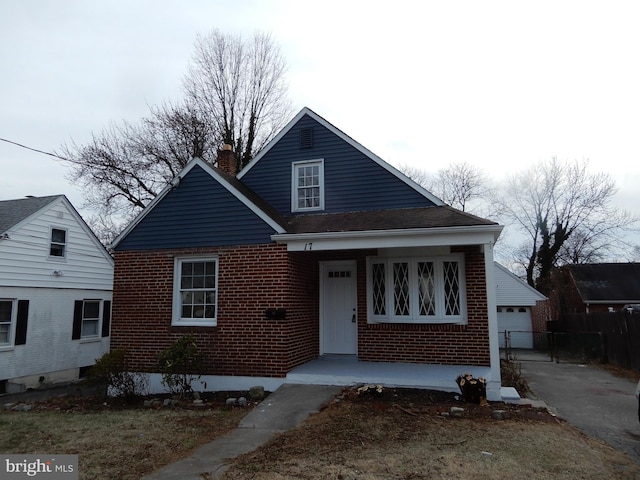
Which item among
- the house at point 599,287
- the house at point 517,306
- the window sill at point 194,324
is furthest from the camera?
the house at point 599,287

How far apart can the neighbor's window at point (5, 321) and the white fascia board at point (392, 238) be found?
9470 mm

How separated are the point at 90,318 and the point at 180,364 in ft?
31.8

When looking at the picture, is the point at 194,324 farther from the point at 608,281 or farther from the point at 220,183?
the point at 608,281

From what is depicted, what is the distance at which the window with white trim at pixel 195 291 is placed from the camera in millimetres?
10102

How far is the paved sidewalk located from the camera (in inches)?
198

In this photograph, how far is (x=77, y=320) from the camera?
1580cm

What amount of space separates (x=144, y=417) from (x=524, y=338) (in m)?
22.0

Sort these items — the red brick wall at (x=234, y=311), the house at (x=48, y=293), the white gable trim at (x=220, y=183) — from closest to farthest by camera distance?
1. the red brick wall at (x=234, y=311)
2. the white gable trim at (x=220, y=183)
3. the house at (x=48, y=293)

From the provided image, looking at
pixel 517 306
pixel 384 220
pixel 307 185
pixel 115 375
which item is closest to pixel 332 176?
pixel 307 185

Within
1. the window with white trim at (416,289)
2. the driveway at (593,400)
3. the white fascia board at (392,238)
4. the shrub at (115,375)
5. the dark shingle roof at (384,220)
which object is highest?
the dark shingle roof at (384,220)

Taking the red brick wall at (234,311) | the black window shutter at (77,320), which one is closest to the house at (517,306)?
the red brick wall at (234,311)

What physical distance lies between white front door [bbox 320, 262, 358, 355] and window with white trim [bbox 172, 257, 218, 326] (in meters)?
2.70

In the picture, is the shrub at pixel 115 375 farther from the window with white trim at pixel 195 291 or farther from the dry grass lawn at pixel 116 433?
the window with white trim at pixel 195 291

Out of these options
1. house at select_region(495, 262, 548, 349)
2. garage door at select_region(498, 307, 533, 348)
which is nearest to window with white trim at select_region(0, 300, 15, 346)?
house at select_region(495, 262, 548, 349)
